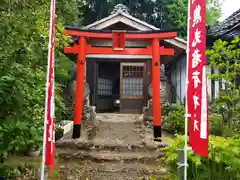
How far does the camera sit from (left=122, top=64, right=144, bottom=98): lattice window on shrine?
1512 cm

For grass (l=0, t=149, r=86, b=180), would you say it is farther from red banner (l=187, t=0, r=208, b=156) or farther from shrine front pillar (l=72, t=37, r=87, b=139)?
red banner (l=187, t=0, r=208, b=156)

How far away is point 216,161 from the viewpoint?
4215 millimetres

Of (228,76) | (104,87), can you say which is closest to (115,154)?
Answer: (228,76)

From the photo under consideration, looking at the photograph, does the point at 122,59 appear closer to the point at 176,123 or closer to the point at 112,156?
the point at 176,123

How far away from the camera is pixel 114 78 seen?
693 inches

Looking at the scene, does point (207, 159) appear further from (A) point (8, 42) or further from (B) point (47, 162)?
(A) point (8, 42)

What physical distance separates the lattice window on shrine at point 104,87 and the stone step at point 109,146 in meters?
7.85

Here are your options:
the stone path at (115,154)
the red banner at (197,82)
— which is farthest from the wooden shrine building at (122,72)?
the red banner at (197,82)

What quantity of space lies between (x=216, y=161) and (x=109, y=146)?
4.51m

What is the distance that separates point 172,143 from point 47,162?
81.9 inches

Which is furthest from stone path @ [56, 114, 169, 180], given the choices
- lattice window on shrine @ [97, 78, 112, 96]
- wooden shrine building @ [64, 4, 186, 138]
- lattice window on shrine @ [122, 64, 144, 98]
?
lattice window on shrine @ [97, 78, 112, 96]

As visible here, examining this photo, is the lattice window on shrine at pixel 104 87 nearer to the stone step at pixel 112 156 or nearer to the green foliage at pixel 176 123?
the green foliage at pixel 176 123

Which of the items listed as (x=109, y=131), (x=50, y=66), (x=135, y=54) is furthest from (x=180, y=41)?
(x=50, y=66)

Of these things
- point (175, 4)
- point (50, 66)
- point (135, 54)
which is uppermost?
point (175, 4)
